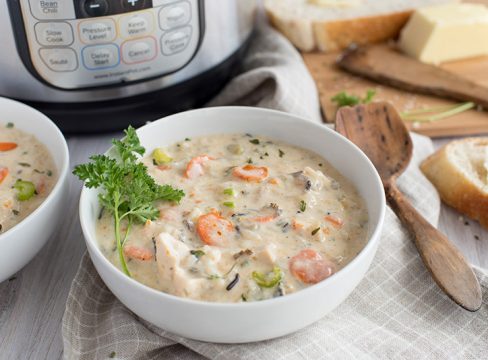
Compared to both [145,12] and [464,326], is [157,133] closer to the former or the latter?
[145,12]

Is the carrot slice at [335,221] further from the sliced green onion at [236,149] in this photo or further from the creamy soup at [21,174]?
the creamy soup at [21,174]

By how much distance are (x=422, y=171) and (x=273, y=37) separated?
0.94m

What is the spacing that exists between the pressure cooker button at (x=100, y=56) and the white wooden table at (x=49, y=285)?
0.40 m

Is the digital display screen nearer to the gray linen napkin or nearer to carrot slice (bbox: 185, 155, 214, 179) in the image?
carrot slice (bbox: 185, 155, 214, 179)

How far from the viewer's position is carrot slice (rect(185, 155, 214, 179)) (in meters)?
1.80

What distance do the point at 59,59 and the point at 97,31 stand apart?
0.53 feet

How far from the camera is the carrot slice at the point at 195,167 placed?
1.80 meters

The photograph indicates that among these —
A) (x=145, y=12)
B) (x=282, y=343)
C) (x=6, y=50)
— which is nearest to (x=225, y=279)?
(x=282, y=343)

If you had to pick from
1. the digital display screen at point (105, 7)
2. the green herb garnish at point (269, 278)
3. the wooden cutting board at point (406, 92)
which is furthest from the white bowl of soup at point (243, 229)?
the wooden cutting board at point (406, 92)

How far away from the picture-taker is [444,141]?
2465 mm

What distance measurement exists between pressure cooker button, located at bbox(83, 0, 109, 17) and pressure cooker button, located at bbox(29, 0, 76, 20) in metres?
0.04

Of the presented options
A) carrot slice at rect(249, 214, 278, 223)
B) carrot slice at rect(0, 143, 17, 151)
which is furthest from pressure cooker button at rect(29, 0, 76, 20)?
carrot slice at rect(249, 214, 278, 223)

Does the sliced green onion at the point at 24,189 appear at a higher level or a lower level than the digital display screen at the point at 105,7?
lower

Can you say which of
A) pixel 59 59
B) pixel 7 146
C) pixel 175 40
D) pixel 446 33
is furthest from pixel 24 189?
pixel 446 33
